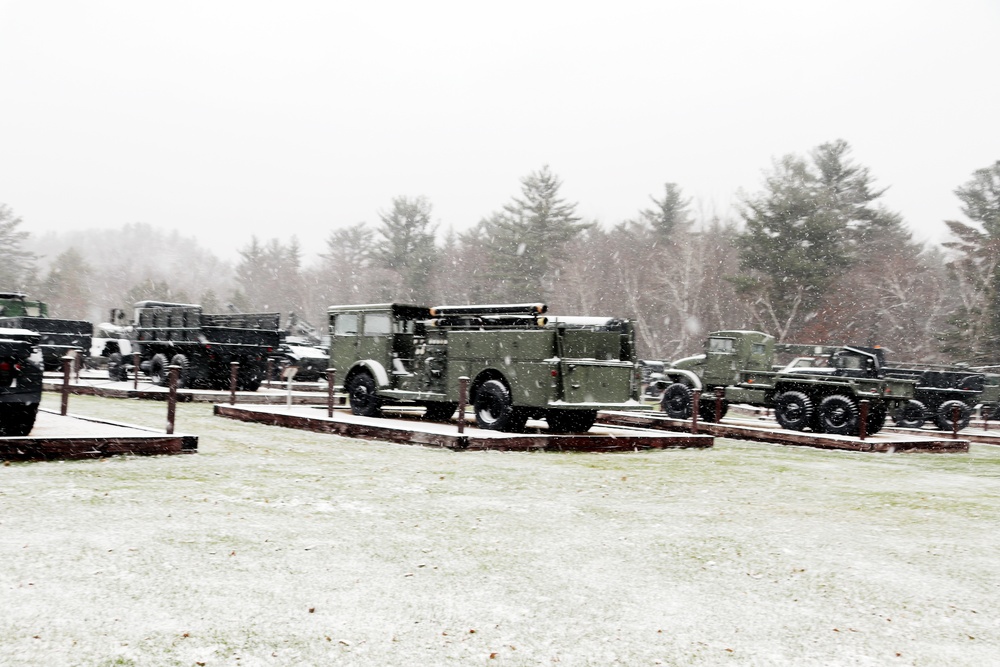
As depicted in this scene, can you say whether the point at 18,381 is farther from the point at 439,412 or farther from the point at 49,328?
the point at 49,328

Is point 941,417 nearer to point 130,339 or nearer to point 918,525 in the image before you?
point 918,525

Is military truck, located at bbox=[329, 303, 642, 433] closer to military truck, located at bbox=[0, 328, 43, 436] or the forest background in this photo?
military truck, located at bbox=[0, 328, 43, 436]

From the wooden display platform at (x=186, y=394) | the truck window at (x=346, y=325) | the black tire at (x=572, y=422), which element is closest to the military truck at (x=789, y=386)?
the black tire at (x=572, y=422)

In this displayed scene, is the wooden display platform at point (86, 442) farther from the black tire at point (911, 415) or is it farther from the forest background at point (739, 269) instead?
the forest background at point (739, 269)

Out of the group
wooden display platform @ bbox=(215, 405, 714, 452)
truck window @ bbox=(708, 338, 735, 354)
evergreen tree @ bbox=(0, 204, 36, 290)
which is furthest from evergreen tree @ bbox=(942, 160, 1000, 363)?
evergreen tree @ bbox=(0, 204, 36, 290)

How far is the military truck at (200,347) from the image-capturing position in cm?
2084

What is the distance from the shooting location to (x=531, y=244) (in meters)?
57.2

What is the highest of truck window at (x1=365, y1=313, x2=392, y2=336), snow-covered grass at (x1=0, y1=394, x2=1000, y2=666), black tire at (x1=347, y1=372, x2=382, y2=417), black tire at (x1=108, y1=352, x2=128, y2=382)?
truck window at (x1=365, y1=313, x2=392, y2=336)

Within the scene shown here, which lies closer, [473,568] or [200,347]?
[473,568]

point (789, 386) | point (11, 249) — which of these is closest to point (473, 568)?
point (789, 386)

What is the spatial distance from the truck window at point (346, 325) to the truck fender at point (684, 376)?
8.19m

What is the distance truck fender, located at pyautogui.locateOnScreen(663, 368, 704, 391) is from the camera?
2019 centimetres

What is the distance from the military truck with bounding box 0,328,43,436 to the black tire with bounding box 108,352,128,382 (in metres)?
15.3

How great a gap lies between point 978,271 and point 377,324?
37460 mm
